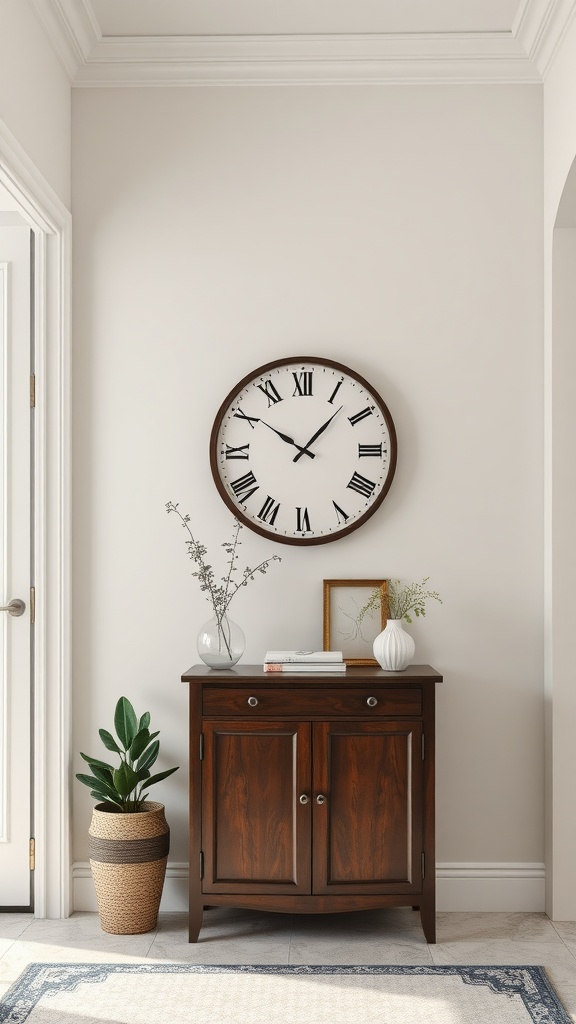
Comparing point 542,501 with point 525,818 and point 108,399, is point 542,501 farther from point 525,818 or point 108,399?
point 108,399

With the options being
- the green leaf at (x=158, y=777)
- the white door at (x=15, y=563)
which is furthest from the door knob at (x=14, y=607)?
the green leaf at (x=158, y=777)

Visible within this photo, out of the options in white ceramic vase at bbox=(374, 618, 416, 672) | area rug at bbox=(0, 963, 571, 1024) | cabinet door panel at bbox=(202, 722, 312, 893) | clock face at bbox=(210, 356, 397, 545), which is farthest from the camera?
clock face at bbox=(210, 356, 397, 545)

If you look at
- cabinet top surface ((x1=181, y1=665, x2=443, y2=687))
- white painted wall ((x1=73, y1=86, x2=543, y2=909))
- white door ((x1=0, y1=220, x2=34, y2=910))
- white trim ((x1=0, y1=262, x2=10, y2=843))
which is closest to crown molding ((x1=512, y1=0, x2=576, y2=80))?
white painted wall ((x1=73, y1=86, x2=543, y2=909))

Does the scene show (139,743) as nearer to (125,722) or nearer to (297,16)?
(125,722)

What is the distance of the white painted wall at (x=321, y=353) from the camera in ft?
10.7

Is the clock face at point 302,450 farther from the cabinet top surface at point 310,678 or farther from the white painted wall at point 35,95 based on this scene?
the white painted wall at point 35,95

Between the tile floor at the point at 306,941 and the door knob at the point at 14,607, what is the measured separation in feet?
3.38

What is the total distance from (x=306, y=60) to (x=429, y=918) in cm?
290

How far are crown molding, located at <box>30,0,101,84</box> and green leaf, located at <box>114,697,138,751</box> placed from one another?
2.19m

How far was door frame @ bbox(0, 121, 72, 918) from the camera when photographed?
314 cm

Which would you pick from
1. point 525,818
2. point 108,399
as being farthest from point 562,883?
point 108,399

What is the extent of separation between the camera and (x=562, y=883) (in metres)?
3.11

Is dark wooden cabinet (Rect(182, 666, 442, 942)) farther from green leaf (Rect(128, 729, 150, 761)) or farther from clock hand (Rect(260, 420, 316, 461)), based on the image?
clock hand (Rect(260, 420, 316, 461))

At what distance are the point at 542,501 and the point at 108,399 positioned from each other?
1582mm
